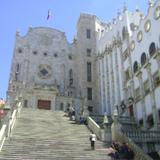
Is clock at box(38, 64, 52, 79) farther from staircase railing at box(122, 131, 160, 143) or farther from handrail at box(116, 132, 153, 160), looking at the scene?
handrail at box(116, 132, 153, 160)

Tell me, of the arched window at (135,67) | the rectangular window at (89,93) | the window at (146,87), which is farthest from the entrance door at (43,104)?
the window at (146,87)

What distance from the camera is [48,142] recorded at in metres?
21.6

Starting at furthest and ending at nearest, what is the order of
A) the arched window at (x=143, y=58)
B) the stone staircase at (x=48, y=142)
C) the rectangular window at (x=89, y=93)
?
1. the rectangular window at (x=89, y=93)
2. the arched window at (x=143, y=58)
3. the stone staircase at (x=48, y=142)

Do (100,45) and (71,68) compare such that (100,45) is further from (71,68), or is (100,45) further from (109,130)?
(109,130)

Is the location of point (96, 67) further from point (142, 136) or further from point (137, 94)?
point (142, 136)

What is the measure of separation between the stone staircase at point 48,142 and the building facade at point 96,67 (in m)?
10.1

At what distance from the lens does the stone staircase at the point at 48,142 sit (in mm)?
18719

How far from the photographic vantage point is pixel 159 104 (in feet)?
102

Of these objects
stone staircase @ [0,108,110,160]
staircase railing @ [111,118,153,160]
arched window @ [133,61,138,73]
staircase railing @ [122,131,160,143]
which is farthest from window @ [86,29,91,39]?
staircase railing @ [111,118,153,160]

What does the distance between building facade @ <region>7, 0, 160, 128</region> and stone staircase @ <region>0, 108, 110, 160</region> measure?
10.1 metres

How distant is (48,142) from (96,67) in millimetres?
28701

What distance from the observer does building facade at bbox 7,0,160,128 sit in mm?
34438

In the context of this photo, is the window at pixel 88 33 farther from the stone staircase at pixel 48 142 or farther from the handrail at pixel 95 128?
the handrail at pixel 95 128

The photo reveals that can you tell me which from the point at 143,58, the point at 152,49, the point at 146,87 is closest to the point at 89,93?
the point at 143,58
